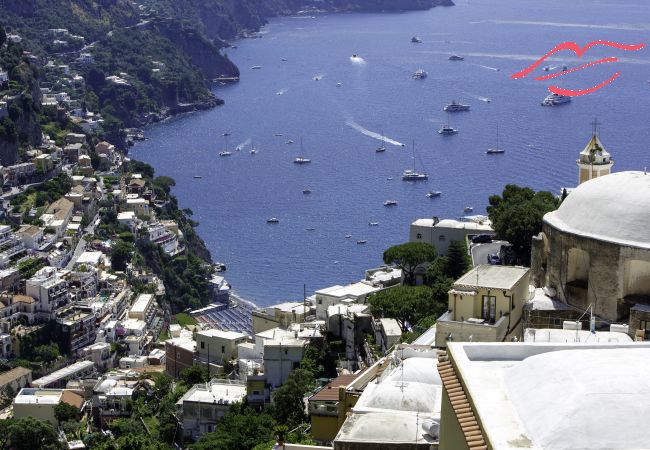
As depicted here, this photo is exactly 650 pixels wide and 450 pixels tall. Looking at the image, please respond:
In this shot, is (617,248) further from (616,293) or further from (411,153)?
(411,153)

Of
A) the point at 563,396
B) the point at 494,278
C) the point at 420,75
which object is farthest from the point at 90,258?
the point at 420,75

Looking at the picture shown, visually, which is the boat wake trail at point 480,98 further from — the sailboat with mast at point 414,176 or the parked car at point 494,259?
the parked car at point 494,259

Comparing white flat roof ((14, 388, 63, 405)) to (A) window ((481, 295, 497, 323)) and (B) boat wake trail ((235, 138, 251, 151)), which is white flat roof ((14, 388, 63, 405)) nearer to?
(A) window ((481, 295, 497, 323))

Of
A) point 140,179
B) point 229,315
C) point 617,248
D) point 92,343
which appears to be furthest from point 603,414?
point 140,179

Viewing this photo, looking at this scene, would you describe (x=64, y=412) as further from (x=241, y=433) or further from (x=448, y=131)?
(x=448, y=131)

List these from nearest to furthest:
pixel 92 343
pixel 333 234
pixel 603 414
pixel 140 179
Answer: pixel 603 414 < pixel 92 343 < pixel 333 234 < pixel 140 179

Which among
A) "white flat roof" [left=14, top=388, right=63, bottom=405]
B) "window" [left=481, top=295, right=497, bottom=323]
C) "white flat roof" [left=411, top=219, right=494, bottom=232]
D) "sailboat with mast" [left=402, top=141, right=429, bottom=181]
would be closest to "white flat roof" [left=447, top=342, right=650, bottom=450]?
"window" [left=481, top=295, right=497, bottom=323]
